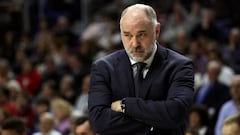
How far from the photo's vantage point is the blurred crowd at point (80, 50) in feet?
25.5

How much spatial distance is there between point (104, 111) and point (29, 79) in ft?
25.0

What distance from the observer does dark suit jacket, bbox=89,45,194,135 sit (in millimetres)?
2928

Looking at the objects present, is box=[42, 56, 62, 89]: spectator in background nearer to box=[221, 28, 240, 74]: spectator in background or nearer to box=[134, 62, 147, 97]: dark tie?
box=[221, 28, 240, 74]: spectator in background

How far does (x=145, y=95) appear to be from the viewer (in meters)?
2.99

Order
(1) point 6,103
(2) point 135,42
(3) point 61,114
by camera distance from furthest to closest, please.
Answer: (1) point 6,103, (3) point 61,114, (2) point 135,42

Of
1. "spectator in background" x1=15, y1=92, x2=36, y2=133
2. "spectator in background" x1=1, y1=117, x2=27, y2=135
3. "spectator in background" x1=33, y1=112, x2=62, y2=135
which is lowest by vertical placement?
"spectator in background" x1=15, y1=92, x2=36, y2=133

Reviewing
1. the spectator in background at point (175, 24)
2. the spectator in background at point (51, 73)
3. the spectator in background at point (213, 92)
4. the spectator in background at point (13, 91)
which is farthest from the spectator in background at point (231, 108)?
the spectator in background at point (51, 73)

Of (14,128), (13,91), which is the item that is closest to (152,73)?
(14,128)

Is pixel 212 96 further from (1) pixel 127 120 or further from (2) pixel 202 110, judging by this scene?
(1) pixel 127 120

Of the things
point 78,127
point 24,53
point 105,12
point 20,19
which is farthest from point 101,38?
point 78,127

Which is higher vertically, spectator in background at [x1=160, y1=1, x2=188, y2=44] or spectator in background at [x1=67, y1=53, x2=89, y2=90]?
spectator in background at [x1=160, y1=1, x2=188, y2=44]

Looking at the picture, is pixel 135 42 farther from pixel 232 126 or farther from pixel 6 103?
pixel 6 103

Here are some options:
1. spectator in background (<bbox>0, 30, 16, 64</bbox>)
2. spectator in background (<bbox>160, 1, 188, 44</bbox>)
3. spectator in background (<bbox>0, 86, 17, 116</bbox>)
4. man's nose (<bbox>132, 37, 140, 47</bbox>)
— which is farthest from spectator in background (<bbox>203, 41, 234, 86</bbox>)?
man's nose (<bbox>132, 37, 140, 47</bbox>)

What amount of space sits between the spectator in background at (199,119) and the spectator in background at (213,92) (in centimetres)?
67
